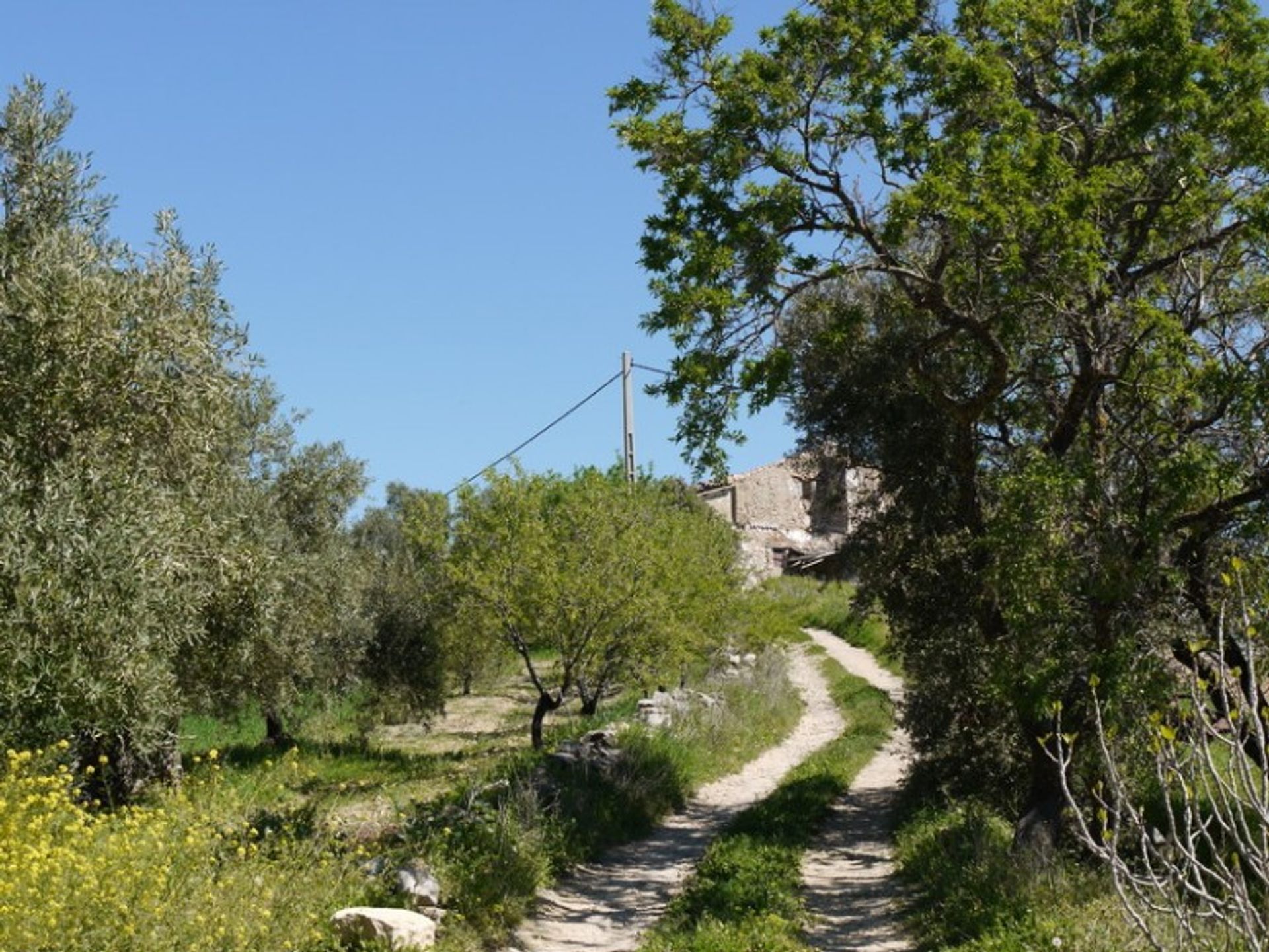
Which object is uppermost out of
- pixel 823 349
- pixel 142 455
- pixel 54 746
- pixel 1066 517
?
pixel 823 349

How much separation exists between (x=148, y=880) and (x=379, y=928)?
2081 mm

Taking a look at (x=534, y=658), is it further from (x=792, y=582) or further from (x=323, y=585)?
(x=323, y=585)

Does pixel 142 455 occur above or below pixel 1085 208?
below

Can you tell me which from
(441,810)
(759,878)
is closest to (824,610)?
(759,878)

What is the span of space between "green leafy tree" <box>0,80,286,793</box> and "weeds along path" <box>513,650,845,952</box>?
4.36 meters

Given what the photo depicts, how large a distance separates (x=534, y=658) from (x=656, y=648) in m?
23.7

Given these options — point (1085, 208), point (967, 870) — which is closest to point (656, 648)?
point (967, 870)

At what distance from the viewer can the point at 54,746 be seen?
33.7 ft

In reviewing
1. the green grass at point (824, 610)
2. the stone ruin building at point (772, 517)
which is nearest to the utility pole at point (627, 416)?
the green grass at point (824, 610)

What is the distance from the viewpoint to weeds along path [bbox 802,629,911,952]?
41.1 ft

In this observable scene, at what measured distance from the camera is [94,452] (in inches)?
468

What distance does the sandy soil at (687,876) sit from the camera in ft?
41.2

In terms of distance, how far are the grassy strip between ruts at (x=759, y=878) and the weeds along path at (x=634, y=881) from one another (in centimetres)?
39

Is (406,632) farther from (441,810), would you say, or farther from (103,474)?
(103,474)
